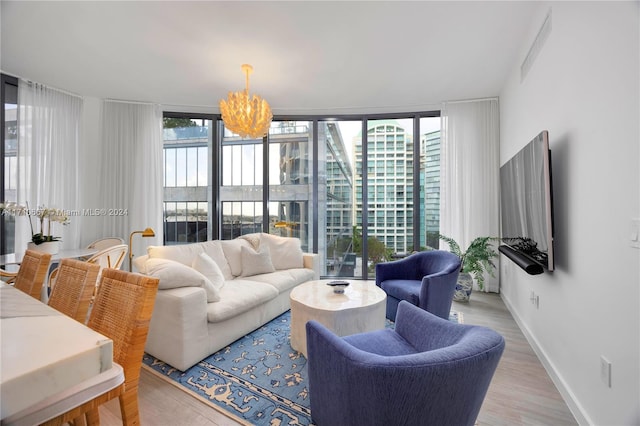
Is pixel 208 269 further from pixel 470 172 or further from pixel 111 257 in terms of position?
pixel 470 172

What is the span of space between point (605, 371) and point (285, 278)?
261 cm

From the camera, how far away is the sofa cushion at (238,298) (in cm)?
224

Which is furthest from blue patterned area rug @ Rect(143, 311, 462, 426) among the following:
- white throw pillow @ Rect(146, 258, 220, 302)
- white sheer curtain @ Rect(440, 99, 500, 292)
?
white sheer curtain @ Rect(440, 99, 500, 292)

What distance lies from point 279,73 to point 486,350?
330 centimetres

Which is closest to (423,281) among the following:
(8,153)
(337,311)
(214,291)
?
(337,311)

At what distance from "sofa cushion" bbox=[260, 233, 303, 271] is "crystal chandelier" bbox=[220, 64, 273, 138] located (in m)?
1.46

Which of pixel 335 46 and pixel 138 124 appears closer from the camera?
pixel 335 46

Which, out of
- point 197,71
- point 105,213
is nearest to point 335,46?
point 197,71

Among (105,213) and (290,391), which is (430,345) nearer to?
(290,391)

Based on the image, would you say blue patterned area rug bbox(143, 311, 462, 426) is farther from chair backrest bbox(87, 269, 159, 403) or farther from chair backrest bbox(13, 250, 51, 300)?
chair backrest bbox(13, 250, 51, 300)

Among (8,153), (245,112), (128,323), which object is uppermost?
(245,112)

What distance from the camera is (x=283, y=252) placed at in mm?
3814

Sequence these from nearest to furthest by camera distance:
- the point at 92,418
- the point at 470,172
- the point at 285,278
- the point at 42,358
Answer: the point at 42,358, the point at 92,418, the point at 285,278, the point at 470,172

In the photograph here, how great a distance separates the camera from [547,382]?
1952mm
